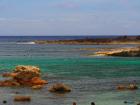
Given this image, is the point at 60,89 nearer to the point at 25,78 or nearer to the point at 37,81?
the point at 37,81

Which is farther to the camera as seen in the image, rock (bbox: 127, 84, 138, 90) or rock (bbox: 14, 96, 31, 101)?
rock (bbox: 127, 84, 138, 90)

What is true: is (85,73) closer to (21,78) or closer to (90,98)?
(21,78)

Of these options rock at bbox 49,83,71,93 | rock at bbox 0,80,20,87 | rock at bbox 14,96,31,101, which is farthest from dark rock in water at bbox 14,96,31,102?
rock at bbox 0,80,20,87

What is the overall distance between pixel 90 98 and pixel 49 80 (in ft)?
57.7

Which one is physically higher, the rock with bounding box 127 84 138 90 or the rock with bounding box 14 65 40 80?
the rock with bounding box 14 65 40 80

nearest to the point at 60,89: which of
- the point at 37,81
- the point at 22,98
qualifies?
the point at 22,98

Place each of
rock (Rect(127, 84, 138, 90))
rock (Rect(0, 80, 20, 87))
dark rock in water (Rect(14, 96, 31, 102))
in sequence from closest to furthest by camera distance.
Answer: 1. dark rock in water (Rect(14, 96, 31, 102))
2. rock (Rect(127, 84, 138, 90))
3. rock (Rect(0, 80, 20, 87))

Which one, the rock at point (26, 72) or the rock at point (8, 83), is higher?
the rock at point (26, 72)

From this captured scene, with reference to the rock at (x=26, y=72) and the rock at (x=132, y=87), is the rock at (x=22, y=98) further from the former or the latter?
the rock at (x=132, y=87)

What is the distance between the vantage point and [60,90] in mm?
59438

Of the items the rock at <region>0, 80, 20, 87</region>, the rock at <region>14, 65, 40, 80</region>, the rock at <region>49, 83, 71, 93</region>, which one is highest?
the rock at <region>14, 65, 40, 80</region>

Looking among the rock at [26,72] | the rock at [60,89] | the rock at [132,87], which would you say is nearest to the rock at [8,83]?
the rock at [26,72]

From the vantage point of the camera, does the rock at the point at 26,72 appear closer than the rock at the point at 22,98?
No

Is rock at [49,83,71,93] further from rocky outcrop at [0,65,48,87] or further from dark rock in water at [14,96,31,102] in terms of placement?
dark rock in water at [14,96,31,102]
